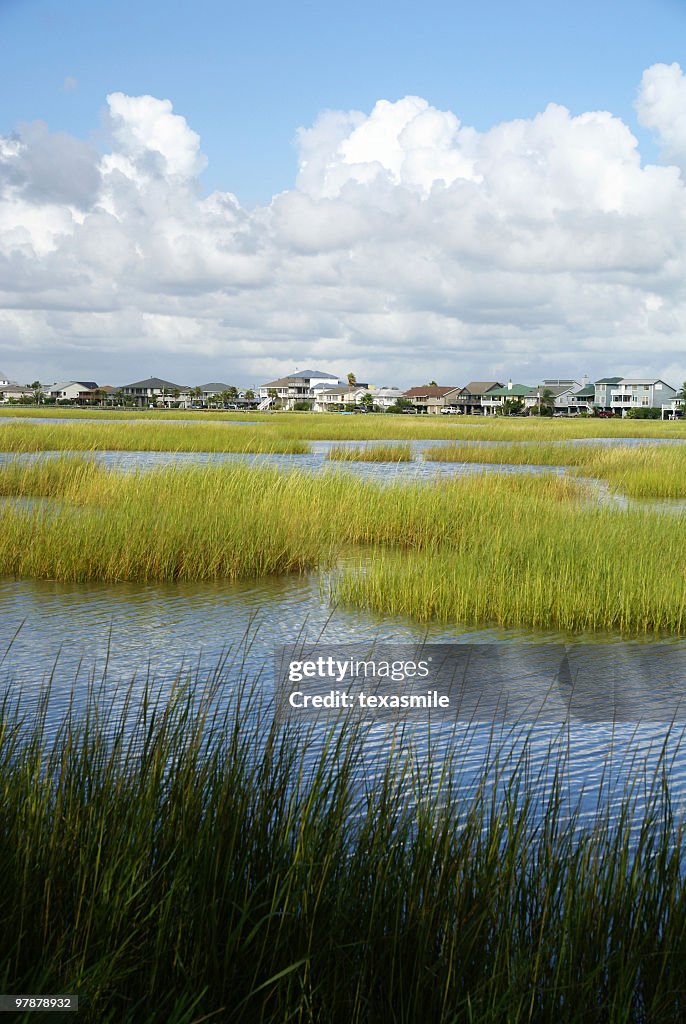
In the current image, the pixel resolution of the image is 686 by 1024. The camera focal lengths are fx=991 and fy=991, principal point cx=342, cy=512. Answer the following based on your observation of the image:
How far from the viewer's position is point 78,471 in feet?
51.9

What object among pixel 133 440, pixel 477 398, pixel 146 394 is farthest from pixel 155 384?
pixel 133 440

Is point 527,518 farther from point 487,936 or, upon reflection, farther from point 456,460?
point 456,460

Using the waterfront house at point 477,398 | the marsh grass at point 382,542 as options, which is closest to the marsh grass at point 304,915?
the marsh grass at point 382,542

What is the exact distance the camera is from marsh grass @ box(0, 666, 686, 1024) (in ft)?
8.42

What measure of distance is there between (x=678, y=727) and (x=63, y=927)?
4185 millimetres

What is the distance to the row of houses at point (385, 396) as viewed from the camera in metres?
115

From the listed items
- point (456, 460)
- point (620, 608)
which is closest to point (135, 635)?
point (620, 608)

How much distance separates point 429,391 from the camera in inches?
5591

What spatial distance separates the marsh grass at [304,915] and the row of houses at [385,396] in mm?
108855

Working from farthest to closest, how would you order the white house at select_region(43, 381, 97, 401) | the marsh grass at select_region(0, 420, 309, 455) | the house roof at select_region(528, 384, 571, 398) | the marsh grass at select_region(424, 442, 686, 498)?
the white house at select_region(43, 381, 97, 401)
the house roof at select_region(528, 384, 571, 398)
the marsh grass at select_region(0, 420, 309, 455)
the marsh grass at select_region(424, 442, 686, 498)

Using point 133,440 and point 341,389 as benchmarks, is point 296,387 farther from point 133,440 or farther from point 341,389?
point 133,440

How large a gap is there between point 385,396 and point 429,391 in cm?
1312

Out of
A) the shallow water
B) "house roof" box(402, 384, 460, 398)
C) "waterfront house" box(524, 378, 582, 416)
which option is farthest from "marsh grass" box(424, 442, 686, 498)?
"house roof" box(402, 384, 460, 398)

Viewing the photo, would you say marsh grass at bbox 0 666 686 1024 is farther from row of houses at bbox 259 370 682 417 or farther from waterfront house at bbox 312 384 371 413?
waterfront house at bbox 312 384 371 413
